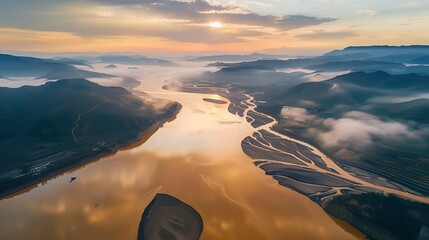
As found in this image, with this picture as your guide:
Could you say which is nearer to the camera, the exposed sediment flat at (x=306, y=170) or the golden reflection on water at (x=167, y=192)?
the golden reflection on water at (x=167, y=192)

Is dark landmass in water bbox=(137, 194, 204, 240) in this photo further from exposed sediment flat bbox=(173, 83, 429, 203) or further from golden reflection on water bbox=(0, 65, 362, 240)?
exposed sediment flat bbox=(173, 83, 429, 203)

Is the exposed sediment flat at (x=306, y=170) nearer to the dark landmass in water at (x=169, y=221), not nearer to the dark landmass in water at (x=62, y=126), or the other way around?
the dark landmass in water at (x=169, y=221)

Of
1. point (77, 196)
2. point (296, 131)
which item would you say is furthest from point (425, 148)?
point (77, 196)

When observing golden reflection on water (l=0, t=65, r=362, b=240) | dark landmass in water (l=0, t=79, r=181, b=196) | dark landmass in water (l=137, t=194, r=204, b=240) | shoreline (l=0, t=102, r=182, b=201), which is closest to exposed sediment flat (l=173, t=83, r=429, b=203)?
golden reflection on water (l=0, t=65, r=362, b=240)

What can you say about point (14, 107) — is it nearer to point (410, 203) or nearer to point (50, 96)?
point (50, 96)

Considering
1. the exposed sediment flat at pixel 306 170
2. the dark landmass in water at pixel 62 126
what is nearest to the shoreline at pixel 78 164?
the dark landmass in water at pixel 62 126

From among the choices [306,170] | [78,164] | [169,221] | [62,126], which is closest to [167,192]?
[169,221]
